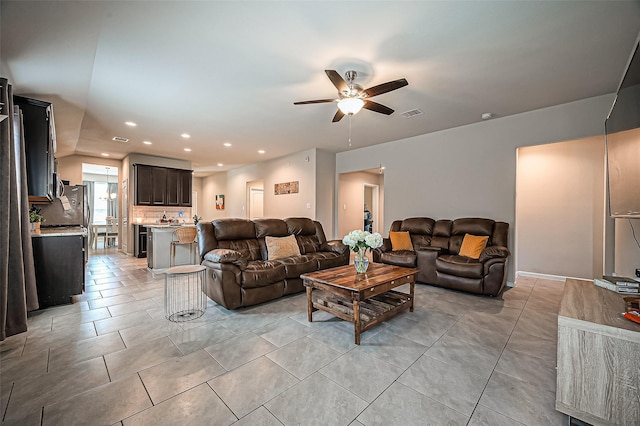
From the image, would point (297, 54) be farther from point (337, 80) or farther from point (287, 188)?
point (287, 188)

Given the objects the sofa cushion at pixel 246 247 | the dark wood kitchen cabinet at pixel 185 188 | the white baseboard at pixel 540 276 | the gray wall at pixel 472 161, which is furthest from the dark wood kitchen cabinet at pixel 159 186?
the white baseboard at pixel 540 276

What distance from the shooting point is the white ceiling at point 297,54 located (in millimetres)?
1965

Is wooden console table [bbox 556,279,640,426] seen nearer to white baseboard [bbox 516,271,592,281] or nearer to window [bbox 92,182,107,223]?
white baseboard [bbox 516,271,592,281]

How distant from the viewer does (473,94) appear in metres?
3.40

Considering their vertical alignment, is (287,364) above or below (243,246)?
below

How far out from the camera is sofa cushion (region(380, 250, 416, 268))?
4.32m

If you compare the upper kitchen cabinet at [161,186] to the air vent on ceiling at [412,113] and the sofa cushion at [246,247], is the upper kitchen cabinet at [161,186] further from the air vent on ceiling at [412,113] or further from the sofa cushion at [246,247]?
the air vent on ceiling at [412,113]

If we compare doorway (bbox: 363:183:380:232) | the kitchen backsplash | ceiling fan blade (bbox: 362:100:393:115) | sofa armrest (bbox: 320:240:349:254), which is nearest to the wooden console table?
ceiling fan blade (bbox: 362:100:393:115)

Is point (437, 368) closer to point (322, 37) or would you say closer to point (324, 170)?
point (322, 37)

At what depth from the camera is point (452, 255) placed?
4.21m

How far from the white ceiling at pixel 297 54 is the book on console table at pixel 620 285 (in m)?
2.03

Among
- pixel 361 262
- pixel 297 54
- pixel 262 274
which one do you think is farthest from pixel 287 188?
pixel 297 54

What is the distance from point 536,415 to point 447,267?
2477 mm

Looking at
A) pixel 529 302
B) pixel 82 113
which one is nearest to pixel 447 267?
pixel 529 302
